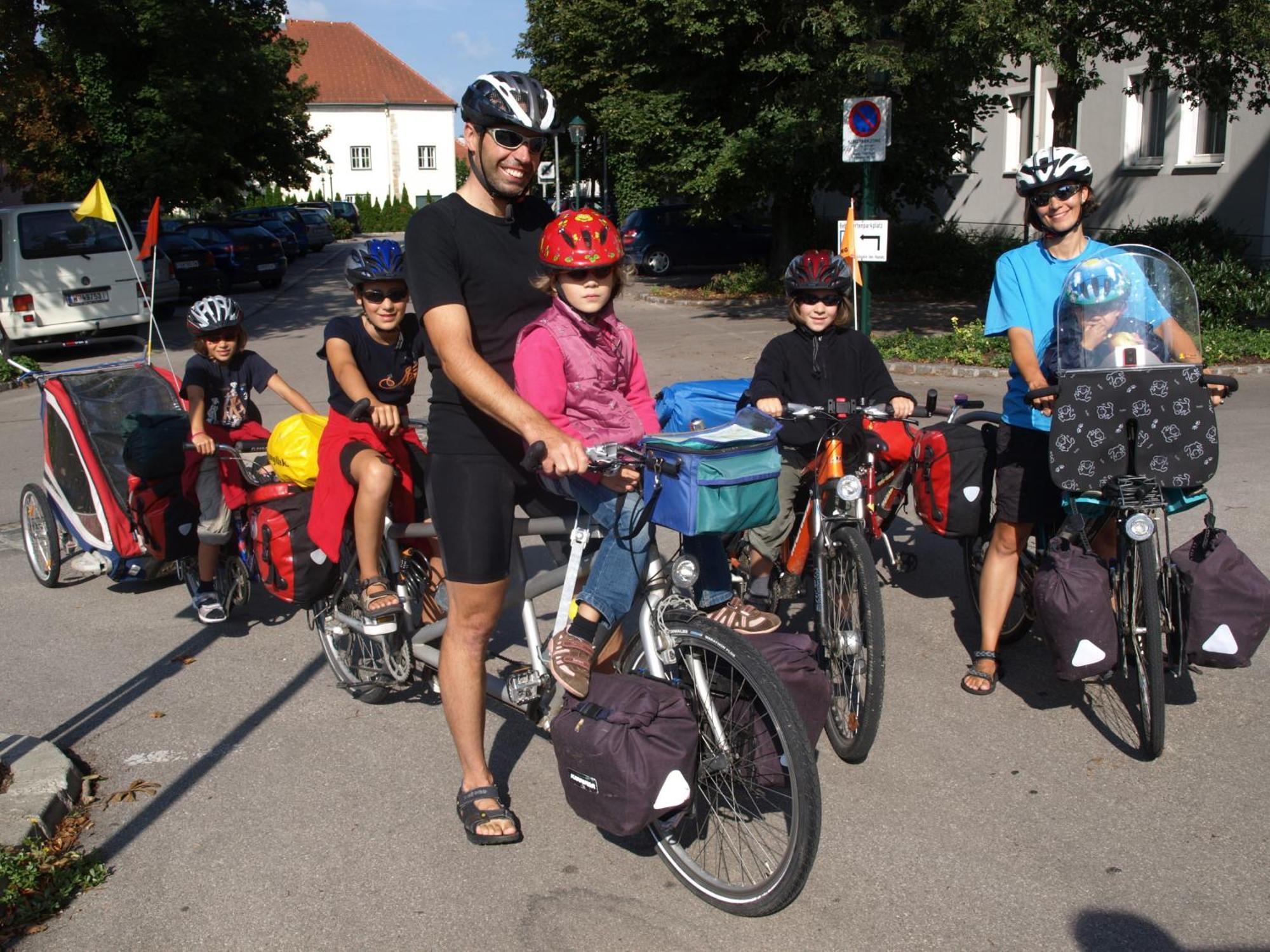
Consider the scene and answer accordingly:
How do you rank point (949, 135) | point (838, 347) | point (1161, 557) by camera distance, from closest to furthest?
point (1161, 557), point (838, 347), point (949, 135)

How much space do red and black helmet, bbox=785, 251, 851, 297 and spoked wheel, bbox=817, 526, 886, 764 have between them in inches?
46.5

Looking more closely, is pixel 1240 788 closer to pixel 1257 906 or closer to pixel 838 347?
pixel 1257 906

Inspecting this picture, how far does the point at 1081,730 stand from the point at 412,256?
2.94m

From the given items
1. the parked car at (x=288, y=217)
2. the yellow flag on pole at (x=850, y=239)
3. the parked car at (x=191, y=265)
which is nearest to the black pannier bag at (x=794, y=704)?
the yellow flag on pole at (x=850, y=239)

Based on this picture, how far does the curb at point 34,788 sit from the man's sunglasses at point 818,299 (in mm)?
3324

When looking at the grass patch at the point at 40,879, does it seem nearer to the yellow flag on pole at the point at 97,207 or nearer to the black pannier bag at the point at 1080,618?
the black pannier bag at the point at 1080,618

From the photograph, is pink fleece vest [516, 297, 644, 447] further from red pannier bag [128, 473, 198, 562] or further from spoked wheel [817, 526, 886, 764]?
red pannier bag [128, 473, 198, 562]

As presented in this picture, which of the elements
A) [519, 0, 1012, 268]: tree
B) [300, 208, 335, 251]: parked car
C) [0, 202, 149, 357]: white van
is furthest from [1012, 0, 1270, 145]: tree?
[300, 208, 335, 251]: parked car

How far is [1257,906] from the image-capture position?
3254 millimetres

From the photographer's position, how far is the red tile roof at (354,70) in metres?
81.2

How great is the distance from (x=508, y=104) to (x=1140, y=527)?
95.1 inches

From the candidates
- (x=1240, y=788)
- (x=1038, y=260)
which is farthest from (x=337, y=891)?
(x=1038, y=260)

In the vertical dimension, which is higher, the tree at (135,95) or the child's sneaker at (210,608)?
the tree at (135,95)

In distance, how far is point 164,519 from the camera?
239 inches
